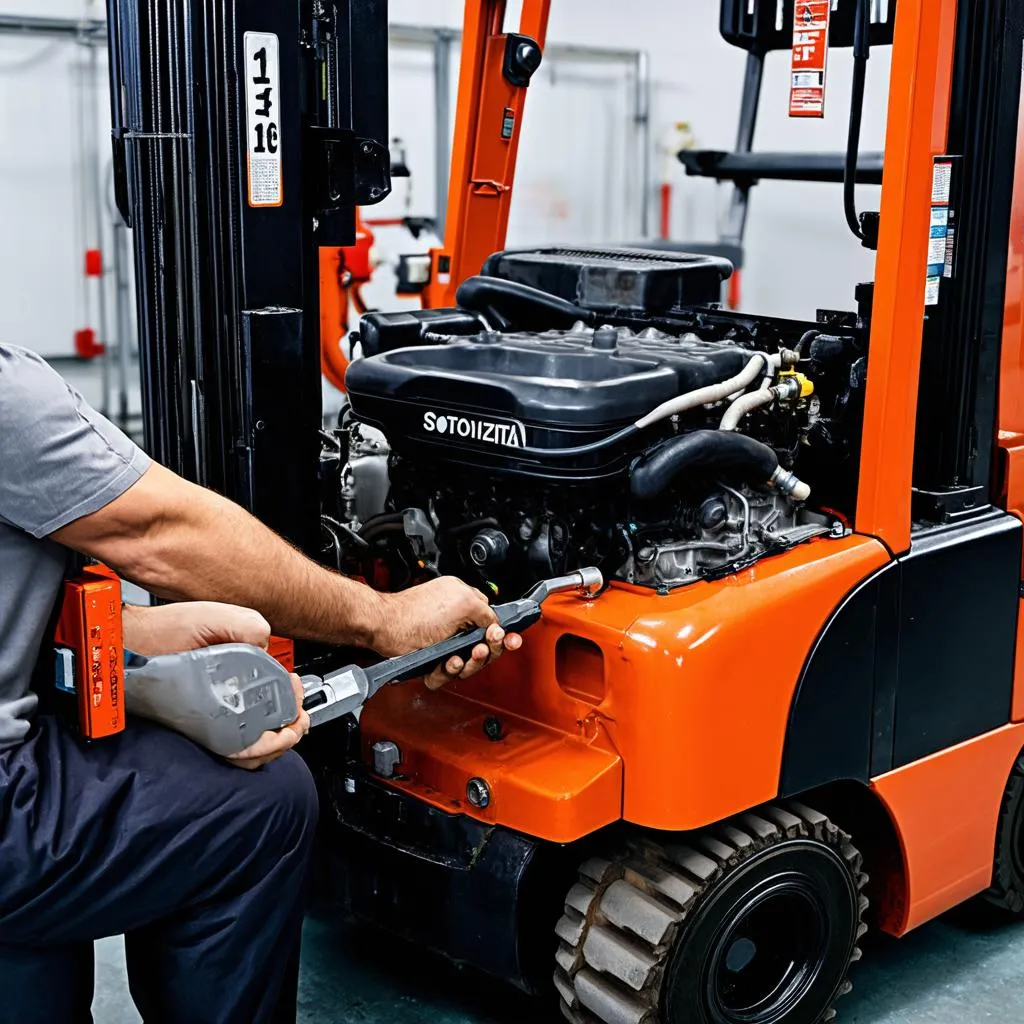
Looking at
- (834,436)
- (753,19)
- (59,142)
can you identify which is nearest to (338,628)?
(834,436)

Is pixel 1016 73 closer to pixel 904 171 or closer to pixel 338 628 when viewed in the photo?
pixel 904 171

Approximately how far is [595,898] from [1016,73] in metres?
1.88

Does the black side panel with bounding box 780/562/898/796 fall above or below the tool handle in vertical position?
below

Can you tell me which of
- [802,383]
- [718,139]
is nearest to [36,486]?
[802,383]

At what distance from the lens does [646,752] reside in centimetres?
254

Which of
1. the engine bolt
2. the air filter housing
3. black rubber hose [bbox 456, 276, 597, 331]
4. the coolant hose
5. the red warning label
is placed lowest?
the engine bolt

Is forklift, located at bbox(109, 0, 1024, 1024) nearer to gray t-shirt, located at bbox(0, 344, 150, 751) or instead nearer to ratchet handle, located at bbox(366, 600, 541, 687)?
ratchet handle, located at bbox(366, 600, 541, 687)

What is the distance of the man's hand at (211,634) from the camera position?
2238 millimetres

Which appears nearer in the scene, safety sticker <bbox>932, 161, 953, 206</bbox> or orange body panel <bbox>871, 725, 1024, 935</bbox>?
safety sticker <bbox>932, 161, 953, 206</bbox>

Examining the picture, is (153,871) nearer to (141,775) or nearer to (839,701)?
(141,775)

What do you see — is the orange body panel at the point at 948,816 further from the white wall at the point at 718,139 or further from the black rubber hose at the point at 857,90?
the white wall at the point at 718,139

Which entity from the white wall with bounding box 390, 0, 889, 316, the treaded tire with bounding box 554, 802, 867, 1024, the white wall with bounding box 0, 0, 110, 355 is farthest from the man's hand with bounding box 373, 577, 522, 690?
the white wall with bounding box 390, 0, 889, 316

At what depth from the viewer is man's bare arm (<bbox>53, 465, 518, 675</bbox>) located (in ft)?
6.92

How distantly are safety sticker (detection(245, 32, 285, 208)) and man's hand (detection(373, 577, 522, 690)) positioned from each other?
77 cm
